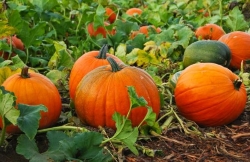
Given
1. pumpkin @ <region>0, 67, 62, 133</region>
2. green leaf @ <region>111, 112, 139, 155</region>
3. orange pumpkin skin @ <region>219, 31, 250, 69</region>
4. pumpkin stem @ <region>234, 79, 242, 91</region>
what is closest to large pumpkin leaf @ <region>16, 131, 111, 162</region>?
green leaf @ <region>111, 112, 139, 155</region>

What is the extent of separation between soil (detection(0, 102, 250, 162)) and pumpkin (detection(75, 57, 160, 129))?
0.13 metres

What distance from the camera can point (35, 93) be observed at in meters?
3.02

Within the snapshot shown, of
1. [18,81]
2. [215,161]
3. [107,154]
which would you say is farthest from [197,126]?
[18,81]

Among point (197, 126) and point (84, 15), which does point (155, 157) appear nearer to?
point (197, 126)

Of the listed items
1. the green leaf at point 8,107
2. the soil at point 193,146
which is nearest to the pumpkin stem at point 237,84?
the soil at point 193,146

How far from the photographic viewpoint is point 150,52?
468cm

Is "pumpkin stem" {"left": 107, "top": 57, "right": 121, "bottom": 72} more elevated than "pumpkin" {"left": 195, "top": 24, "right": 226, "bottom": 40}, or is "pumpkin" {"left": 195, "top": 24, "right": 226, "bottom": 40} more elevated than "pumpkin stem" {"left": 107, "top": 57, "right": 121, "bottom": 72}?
"pumpkin stem" {"left": 107, "top": 57, "right": 121, "bottom": 72}

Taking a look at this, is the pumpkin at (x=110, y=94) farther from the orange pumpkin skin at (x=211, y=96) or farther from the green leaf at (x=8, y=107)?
the green leaf at (x=8, y=107)

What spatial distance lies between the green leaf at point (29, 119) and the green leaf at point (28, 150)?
5.3 inches

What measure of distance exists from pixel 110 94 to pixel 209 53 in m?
1.48

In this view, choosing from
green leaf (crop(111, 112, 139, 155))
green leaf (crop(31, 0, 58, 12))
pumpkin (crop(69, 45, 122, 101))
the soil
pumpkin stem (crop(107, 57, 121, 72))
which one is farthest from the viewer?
green leaf (crop(31, 0, 58, 12))

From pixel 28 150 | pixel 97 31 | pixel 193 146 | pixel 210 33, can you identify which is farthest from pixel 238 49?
pixel 28 150

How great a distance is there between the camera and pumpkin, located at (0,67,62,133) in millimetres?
2998

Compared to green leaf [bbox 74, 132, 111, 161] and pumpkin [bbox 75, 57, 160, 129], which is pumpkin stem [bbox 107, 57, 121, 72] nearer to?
pumpkin [bbox 75, 57, 160, 129]
